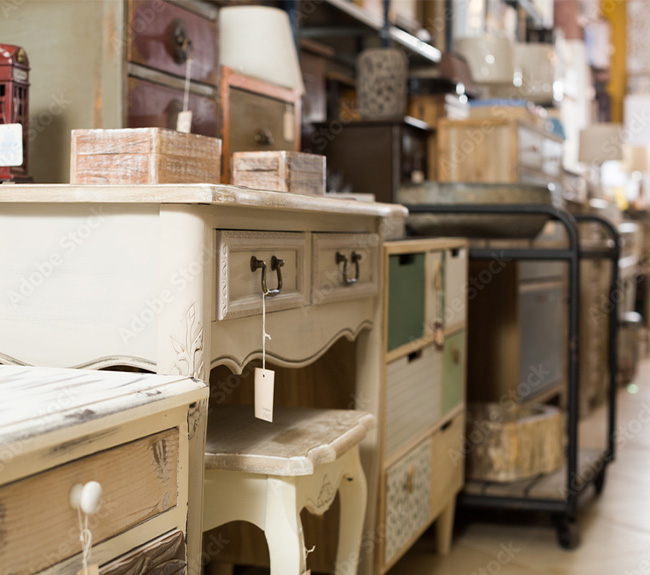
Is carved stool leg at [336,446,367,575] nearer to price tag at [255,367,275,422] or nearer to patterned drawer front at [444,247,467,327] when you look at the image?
price tag at [255,367,275,422]

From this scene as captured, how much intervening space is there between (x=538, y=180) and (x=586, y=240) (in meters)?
0.88

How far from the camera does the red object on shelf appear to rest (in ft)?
5.14

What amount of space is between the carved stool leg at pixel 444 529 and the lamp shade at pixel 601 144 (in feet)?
13.1

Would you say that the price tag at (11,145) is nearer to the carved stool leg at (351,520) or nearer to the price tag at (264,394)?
the price tag at (264,394)

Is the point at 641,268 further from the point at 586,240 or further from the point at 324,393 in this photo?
the point at 324,393

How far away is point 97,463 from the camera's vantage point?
1.01m

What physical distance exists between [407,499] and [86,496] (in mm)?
1425

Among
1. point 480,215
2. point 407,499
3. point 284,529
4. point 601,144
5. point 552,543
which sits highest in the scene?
point 601,144

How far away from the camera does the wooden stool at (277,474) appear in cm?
147

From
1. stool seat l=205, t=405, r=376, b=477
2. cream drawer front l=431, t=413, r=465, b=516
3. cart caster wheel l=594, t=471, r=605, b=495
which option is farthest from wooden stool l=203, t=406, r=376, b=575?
cart caster wheel l=594, t=471, r=605, b=495

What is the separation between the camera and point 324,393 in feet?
7.06

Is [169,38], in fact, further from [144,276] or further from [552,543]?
[552,543]

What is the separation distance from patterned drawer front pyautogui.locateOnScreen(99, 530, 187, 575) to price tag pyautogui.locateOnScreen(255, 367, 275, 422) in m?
0.31

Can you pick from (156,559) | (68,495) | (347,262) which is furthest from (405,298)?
(68,495)
